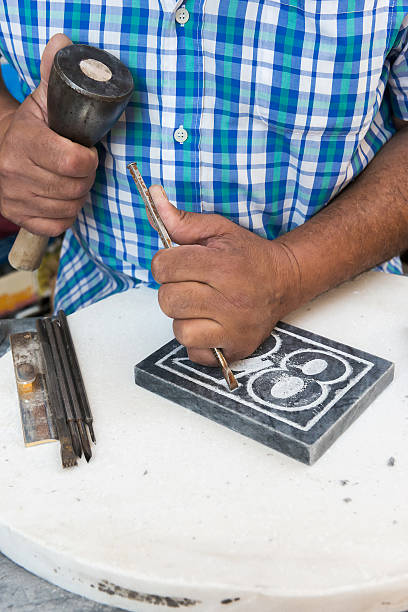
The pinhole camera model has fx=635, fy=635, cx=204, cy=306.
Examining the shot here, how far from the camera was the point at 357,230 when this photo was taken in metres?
1.22

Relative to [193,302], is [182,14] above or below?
above

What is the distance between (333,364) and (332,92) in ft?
1.65

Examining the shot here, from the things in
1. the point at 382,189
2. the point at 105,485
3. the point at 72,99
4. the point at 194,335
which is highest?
the point at 72,99

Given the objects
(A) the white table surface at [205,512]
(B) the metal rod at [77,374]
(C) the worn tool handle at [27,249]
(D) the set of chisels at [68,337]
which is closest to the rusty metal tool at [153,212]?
(D) the set of chisels at [68,337]

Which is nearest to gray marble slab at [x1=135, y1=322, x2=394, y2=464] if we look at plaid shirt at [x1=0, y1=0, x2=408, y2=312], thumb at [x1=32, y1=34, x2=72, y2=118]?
plaid shirt at [x1=0, y1=0, x2=408, y2=312]

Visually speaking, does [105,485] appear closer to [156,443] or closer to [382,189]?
[156,443]

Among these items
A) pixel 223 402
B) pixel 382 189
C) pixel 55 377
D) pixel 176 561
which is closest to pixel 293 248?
pixel 382 189

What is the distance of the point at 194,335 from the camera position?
962 mm

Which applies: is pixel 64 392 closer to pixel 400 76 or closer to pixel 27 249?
pixel 27 249

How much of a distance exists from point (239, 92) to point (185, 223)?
0.28 m

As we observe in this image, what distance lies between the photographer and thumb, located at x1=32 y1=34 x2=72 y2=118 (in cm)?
111

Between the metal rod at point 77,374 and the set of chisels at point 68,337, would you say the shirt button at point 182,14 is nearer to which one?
the set of chisels at point 68,337

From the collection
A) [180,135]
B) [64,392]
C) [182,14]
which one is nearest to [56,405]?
[64,392]

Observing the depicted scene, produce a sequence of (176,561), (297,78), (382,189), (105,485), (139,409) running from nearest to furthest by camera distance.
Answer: (176,561), (105,485), (139,409), (297,78), (382,189)
